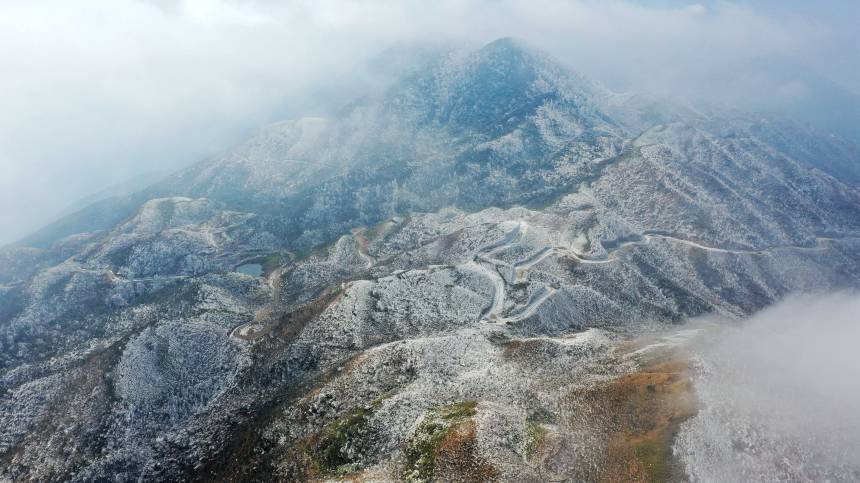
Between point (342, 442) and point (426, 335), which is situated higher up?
point (342, 442)

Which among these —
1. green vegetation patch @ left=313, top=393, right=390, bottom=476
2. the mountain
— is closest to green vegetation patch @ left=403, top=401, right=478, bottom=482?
the mountain

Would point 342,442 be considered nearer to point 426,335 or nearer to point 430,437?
point 430,437

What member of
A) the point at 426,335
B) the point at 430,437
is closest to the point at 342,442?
the point at 430,437

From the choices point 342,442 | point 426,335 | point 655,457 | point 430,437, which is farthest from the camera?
point 426,335

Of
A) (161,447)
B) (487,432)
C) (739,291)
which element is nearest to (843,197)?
(739,291)

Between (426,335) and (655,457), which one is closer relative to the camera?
(655,457)

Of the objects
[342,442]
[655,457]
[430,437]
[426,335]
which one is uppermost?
[430,437]

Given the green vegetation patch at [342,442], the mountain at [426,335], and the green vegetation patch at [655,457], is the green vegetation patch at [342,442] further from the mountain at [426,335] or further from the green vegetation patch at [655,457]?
the green vegetation patch at [655,457]

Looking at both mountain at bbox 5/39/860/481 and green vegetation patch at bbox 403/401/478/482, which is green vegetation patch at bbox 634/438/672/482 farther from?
green vegetation patch at bbox 403/401/478/482

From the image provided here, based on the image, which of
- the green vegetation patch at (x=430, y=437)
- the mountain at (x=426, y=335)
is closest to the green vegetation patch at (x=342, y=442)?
the mountain at (x=426, y=335)
